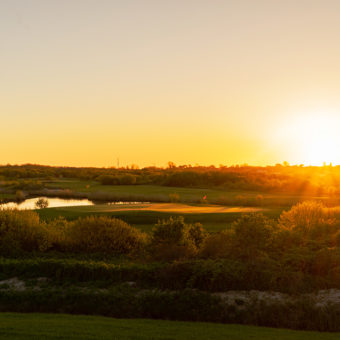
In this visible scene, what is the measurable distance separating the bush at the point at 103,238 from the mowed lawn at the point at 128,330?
24.2ft

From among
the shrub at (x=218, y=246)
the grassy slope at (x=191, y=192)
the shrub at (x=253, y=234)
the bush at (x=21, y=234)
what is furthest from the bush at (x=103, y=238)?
the grassy slope at (x=191, y=192)

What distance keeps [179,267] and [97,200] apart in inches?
1544

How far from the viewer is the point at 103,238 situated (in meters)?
17.2

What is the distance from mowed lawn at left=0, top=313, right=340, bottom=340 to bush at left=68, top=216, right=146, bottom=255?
7.37 metres

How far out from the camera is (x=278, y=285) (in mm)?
11719

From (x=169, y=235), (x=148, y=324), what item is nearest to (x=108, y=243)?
(x=169, y=235)

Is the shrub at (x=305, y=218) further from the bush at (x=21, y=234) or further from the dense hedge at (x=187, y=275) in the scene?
the bush at (x=21, y=234)

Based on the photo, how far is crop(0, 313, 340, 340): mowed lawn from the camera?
8062mm

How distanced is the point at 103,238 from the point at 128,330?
8.89 meters

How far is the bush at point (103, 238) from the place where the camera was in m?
17.0

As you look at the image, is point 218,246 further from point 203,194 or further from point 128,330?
point 203,194

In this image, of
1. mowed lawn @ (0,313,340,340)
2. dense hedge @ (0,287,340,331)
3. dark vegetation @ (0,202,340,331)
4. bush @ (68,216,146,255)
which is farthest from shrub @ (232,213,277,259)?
mowed lawn @ (0,313,340,340)

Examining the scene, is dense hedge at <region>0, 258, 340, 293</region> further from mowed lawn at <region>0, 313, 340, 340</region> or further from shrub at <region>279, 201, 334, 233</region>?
shrub at <region>279, 201, 334, 233</region>

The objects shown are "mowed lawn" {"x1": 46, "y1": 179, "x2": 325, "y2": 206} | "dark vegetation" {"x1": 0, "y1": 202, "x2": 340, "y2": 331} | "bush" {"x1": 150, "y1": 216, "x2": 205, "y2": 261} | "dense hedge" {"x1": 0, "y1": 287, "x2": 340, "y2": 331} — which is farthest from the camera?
"mowed lawn" {"x1": 46, "y1": 179, "x2": 325, "y2": 206}
